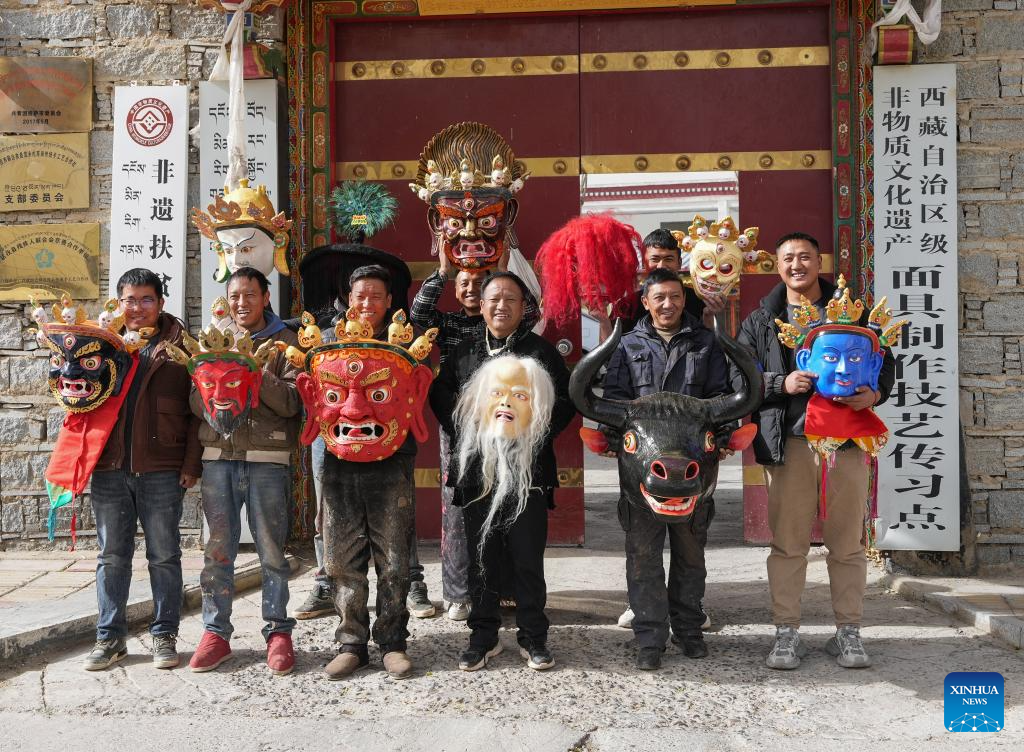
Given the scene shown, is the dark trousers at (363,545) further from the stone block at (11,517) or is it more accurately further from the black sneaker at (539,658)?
the stone block at (11,517)

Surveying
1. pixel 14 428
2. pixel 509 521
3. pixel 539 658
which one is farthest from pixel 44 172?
pixel 539 658

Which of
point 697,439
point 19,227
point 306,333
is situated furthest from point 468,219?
point 19,227

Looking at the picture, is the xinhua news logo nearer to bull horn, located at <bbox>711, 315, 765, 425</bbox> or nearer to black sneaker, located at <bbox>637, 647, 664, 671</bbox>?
black sneaker, located at <bbox>637, 647, 664, 671</bbox>

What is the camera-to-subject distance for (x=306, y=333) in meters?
3.71

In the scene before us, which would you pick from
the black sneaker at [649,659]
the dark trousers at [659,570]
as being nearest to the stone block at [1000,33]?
the dark trousers at [659,570]

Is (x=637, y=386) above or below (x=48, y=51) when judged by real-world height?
below

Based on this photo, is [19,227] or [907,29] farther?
[19,227]

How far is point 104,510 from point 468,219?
2.35 meters

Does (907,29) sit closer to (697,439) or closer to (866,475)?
(866,475)

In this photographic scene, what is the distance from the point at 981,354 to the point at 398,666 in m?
4.20

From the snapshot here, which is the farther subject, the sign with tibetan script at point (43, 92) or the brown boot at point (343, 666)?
the sign with tibetan script at point (43, 92)

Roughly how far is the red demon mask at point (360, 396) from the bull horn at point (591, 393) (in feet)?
2.35

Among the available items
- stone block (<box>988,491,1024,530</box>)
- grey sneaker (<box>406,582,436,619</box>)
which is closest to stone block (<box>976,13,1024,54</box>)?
stone block (<box>988,491,1024,530</box>)

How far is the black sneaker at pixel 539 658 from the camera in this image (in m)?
3.76
